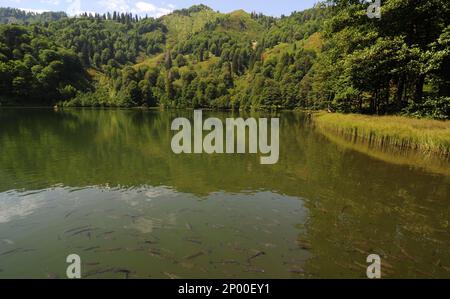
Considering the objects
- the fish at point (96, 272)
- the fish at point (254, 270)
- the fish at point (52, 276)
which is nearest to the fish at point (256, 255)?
the fish at point (254, 270)

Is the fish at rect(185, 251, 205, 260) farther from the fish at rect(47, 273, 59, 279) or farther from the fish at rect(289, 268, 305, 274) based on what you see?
the fish at rect(47, 273, 59, 279)

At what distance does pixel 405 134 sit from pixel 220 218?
23.4m

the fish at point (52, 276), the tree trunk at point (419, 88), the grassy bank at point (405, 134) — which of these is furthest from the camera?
the tree trunk at point (419, 88)

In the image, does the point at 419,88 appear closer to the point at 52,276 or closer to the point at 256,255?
the point at 256,255

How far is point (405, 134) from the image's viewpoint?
3011 centimetres

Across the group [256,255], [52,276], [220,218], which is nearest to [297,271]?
[256,255]

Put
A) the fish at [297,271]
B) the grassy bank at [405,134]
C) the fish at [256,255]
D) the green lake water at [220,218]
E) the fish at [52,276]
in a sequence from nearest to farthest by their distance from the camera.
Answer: the fish at [52,276] → the fish at [297,271] → the green lake water at [220,218] → the fish at [256,255] → the grassy bank at [405,134]

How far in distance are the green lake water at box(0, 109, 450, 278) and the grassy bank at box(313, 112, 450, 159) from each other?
3.88m

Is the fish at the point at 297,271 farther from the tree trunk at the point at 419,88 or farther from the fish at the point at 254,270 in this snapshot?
the tree trunk at the point at 419,88

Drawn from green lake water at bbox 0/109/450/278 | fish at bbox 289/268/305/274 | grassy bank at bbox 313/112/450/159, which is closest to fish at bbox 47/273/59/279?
green lake water at bbox 0/109/450/278

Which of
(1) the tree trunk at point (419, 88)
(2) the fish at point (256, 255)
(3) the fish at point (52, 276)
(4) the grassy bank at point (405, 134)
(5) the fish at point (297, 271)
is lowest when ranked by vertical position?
(5) the fish at point (297, 271)

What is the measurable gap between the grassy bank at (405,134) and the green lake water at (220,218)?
3.88 meters

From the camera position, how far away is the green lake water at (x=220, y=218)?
9.93 metres

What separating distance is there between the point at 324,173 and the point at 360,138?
61.5 ft
